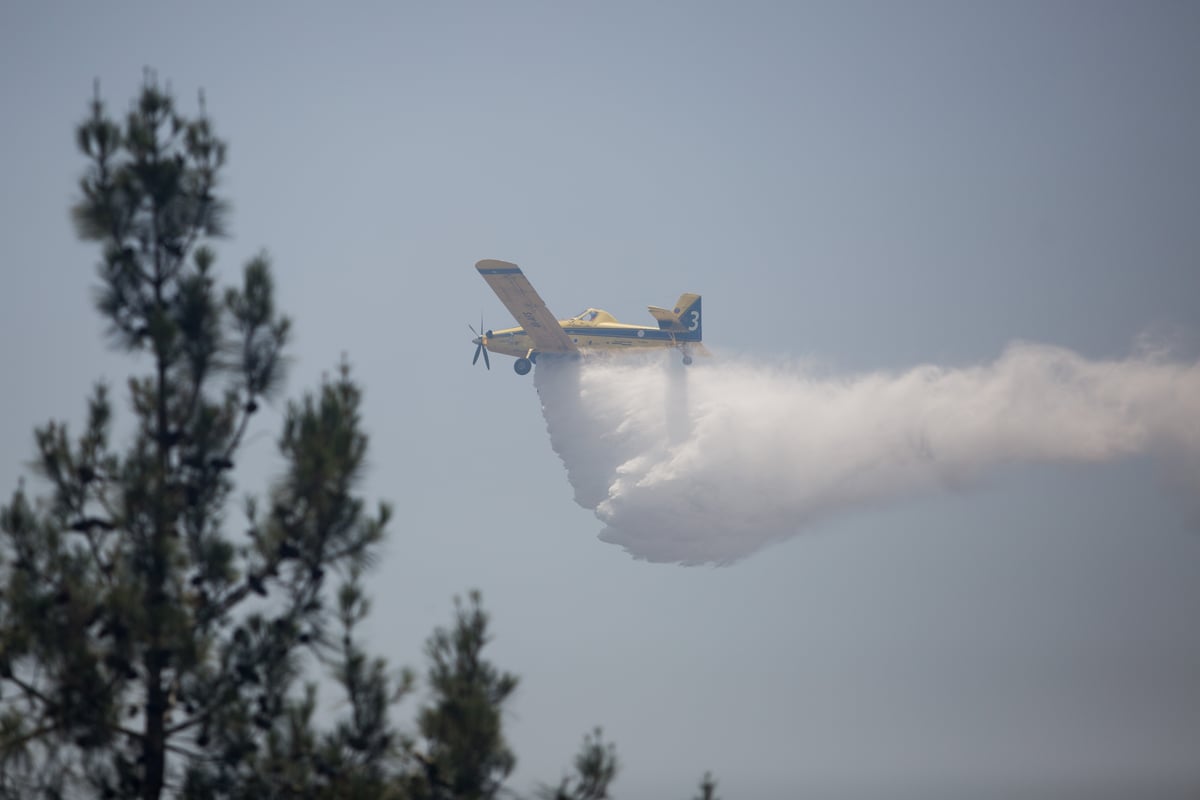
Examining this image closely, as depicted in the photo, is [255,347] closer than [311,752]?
No

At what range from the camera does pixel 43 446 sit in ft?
60.9

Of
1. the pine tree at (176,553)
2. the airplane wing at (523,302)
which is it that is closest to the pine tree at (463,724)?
the pine tree at (176,553)

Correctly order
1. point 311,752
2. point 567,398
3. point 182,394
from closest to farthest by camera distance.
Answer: point 311,752 → point 182,394 → point 567,398

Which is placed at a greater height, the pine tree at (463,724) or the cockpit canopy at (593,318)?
the cockpit canopy at (593,318)

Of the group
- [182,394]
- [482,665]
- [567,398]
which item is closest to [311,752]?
[482,665]

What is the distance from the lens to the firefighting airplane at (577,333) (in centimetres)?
6356

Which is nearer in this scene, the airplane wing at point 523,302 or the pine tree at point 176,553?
the pine tree at point 176,553

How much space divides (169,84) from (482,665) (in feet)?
30.4

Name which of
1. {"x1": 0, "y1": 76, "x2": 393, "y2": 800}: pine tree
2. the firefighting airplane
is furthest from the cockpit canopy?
{"x1": 0, "y1": 76, "x2": 393, "y2": 800}: pine tree

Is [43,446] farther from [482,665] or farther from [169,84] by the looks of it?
[482,665]

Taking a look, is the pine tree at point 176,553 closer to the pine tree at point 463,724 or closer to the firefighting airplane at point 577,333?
the pine tree at point 463,724

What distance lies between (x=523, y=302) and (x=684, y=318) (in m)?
7.80

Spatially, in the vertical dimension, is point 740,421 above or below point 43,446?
above

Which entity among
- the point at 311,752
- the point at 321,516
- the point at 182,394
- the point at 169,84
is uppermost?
the point at 169,84
